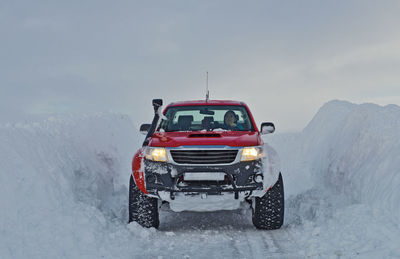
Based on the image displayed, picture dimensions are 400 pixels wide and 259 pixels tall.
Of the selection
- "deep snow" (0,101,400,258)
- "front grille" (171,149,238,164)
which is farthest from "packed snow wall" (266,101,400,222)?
"front grille" (171,149,238,164)

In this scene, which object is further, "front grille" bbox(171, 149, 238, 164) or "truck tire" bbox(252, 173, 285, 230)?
Answer: "truck tire" bbox(252, 173, 285, 230)

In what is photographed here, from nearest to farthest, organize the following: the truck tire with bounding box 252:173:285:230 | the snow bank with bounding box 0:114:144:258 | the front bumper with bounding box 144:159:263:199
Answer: the snow bank with bounding box 0:114:144:258 < the front bumper with bounding box 144:159:263:199 < the truck tire with bounding box 252:173:285:230

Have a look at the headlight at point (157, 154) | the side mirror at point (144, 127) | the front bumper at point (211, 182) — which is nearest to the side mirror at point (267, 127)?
the front bumper at point (211, 182)

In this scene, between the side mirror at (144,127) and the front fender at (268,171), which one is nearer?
the front fender at (268,171)

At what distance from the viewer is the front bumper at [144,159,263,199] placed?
5348 millimetres

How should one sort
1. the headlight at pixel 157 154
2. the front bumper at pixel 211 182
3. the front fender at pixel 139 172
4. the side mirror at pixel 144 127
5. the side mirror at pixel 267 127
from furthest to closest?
the side mirror at pixel 144 127 → the side mirror at pixel 267 127 → the front fender at pixel 139 172 → the headlight at pixel 157 154 → the front bumper at pixel 211 182

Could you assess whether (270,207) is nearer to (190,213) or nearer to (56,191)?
(190,213)

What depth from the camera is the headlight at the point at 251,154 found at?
5434 mm

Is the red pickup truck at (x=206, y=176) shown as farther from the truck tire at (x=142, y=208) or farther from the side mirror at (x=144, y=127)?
the side mirror at (x=144, y=127)

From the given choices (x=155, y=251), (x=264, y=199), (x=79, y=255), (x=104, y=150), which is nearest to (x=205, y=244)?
(x=155, y=251)

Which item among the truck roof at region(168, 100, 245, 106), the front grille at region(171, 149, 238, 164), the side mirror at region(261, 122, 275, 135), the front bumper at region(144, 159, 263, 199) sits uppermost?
the truck roof at region(168, 100, 245, 106)

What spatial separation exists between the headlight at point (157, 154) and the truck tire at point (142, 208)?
57cm

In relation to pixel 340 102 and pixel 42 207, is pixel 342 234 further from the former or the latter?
pixel 340 102

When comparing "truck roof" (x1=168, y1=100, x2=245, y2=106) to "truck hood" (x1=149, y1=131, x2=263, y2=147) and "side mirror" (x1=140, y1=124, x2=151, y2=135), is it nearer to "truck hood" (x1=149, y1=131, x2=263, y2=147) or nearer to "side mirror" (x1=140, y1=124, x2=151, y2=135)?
"side mirror" (x1=140, y1=124, x2=151, y2=135)
